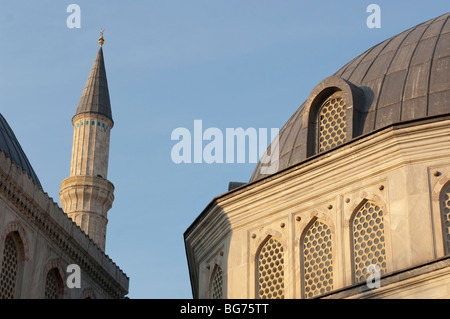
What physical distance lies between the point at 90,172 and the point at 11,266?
363 inches

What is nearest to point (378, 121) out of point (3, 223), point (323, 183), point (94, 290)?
point (323, 183)

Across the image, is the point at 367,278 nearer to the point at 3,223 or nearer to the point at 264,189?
the point at 264,189

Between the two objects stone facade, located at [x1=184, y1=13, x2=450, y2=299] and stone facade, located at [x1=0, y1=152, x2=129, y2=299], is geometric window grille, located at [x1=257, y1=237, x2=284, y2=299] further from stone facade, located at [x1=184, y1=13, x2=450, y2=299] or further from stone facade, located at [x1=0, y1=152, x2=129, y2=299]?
stone facade, located at [x1=0, y1=152, x2=129, y2=299]

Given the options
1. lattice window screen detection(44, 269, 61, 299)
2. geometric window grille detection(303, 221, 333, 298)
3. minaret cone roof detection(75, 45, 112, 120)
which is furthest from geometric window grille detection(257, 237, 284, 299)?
minaret cone roof detection(75, 45, 112, 120)

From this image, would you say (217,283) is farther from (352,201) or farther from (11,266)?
(11,266)

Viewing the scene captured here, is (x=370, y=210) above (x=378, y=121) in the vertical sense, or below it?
below

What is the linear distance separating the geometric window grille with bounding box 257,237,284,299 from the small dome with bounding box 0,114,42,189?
18.2 feet

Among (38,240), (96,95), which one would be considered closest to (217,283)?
(38,240)

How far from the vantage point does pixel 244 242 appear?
14867mm

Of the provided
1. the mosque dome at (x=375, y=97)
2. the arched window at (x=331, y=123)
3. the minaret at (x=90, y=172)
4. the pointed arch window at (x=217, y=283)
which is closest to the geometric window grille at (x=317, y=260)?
the mosque dome at (x=375, y=97)

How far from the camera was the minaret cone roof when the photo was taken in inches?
1040

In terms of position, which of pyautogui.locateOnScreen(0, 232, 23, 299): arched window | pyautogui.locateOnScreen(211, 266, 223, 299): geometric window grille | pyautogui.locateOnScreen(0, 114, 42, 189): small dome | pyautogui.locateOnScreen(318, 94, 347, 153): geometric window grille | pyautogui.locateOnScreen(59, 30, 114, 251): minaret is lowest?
pyautogui.locateOnScreen(211, 266, 223, 299): geometric window grille

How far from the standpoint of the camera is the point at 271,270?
14555mm

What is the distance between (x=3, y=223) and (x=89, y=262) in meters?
3.76
